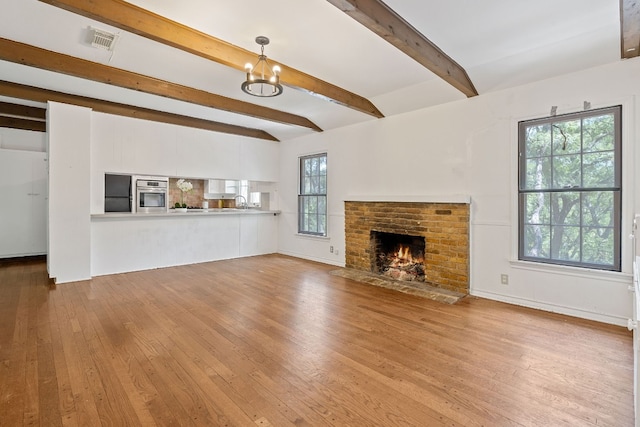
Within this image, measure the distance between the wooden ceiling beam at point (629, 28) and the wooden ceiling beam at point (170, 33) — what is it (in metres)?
2.88

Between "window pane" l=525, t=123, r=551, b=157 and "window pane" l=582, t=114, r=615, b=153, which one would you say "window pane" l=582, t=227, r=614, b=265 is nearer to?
"window pane" l=582, t=114, r=615, b=153

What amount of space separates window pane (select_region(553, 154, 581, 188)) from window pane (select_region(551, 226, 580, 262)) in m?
0.49

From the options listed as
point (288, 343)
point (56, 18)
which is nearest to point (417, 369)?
point (288, 343)

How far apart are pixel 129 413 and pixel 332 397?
3.90 ft

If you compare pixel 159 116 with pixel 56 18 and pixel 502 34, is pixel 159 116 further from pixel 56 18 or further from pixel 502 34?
pixel 502 34

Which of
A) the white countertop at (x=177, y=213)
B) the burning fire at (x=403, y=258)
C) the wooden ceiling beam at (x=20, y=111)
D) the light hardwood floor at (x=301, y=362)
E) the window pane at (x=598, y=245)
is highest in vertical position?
the wooden ceiling beam at (x=20, y=111)

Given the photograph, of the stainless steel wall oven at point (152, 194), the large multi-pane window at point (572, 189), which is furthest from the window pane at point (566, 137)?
the stainless steel wall oven at point (152, 194)

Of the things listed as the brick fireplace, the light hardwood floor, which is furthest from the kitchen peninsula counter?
the brick fireplace

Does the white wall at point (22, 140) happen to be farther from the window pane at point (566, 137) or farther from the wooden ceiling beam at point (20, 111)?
the window pane at point (566, 137)

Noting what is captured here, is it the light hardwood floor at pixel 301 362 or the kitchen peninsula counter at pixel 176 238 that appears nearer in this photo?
the light hardwood floor at pixel 301 362

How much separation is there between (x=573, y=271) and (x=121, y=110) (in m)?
6.71

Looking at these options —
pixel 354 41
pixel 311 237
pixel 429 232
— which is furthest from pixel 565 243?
pixel 311 237

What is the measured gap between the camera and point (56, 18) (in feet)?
9.25

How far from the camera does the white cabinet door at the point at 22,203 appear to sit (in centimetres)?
595
